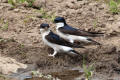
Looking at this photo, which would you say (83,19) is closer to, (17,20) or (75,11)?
(75,11)

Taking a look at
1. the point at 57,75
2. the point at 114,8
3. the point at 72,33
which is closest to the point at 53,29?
the point at 72,33

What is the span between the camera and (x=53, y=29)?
9.98 m

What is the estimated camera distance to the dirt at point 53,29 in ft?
27.8

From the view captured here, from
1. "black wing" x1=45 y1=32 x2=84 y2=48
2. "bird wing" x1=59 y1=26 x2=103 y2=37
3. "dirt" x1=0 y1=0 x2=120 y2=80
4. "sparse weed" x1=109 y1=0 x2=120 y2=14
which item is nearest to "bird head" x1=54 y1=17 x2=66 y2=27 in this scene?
"bird wing" x1=59 y1=26 x2=103 y2=37

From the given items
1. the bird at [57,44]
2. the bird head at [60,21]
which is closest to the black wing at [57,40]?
the bird at [57,44]

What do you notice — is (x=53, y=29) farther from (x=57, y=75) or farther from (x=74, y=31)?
(x=57, y=75)

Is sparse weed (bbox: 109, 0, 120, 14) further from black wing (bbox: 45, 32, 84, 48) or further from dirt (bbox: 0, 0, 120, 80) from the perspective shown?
black wing (bbox: 45, 32, 84, 48)

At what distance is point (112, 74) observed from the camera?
27.2 ft

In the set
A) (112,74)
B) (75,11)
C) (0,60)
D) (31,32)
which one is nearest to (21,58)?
(0,60)

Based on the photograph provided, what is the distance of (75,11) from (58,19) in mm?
1225

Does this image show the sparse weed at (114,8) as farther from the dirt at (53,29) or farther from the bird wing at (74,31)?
the bird wing at (74,31)

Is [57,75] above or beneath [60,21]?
beneath

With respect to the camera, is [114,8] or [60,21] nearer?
[60,21]

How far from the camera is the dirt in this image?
334 inches
